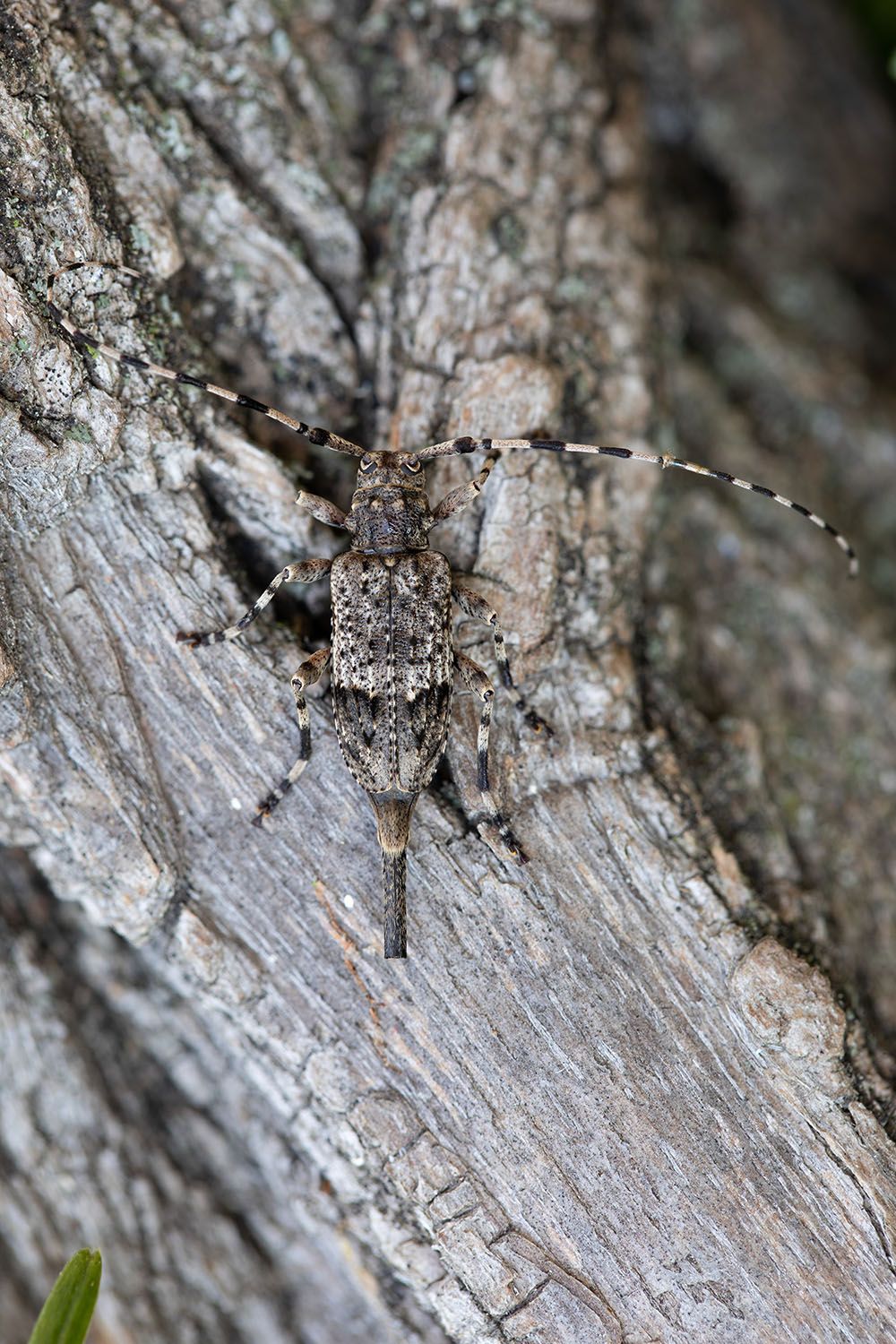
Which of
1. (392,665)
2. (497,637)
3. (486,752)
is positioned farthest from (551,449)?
(486,752)

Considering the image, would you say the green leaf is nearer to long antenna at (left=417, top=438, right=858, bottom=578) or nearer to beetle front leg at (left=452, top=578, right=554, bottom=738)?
beetle front leg at (left=452, top=578, right=554, bottom=738)

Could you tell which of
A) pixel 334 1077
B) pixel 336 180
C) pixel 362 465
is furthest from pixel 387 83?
pixel 334 1077

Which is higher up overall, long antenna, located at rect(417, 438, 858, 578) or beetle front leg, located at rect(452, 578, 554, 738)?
long antenna, located at rect(417, 438, 858, 578)

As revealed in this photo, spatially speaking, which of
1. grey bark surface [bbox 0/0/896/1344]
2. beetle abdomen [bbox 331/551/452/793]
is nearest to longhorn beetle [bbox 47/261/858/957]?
beetle abdomen [bbox 331/551/452/793]

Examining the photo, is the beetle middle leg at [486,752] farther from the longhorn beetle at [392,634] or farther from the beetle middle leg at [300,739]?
the beetle middle leg at [300,739]

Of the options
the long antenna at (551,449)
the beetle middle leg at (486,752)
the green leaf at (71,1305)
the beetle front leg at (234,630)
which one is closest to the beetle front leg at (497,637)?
the beetle middle leg at (486,752)

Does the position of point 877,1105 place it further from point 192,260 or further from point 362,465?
point 192,260

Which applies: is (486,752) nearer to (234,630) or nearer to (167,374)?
(234,630)
